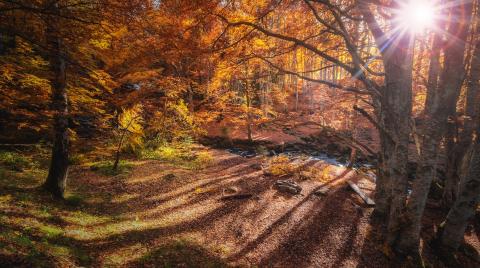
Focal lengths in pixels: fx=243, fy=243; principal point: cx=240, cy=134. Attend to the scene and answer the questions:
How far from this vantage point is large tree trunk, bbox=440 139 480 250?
6469 mm

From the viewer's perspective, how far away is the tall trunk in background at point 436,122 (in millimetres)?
5324

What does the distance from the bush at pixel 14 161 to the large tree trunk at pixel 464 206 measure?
49.7ft

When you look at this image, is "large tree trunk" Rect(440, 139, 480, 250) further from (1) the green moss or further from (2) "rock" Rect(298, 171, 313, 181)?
(1) the green moss

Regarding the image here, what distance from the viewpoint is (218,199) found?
973 centimetres

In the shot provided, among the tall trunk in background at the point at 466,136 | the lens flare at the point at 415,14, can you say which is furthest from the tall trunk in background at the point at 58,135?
the tall trunk in background at the point at 466,136

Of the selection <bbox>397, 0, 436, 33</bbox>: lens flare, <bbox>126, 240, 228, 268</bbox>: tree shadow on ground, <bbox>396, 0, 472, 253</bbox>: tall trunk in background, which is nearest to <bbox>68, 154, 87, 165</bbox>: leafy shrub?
<bbox>126, 240, 228, 268</bbox>: tree shadow on ground

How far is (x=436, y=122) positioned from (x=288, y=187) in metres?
6.03

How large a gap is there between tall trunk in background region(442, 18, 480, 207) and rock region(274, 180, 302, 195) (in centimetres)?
548

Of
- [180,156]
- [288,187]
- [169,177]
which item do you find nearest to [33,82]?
[169,177]

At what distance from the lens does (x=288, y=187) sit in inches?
414

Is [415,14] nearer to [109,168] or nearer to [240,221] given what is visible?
[240,221]

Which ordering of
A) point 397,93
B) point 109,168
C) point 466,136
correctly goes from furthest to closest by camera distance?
1. point 109,168
2. point 466,136
3. point 397,93

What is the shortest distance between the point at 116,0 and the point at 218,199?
7.42 m

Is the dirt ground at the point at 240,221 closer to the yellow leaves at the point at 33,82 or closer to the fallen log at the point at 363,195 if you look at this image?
the fallen log at the point at 363,195
